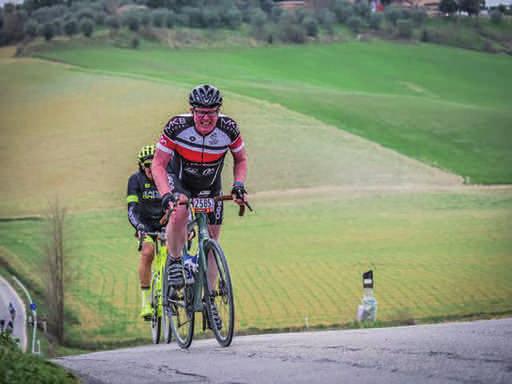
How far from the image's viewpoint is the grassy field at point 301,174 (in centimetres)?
2534

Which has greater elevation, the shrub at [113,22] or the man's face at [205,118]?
the shrub at [113,22]

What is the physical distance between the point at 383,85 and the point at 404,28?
27.2 ft

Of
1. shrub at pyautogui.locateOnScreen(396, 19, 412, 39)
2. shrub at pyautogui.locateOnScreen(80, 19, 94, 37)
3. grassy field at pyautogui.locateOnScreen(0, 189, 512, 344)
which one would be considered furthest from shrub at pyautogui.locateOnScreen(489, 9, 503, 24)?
shrub at pyautogui.locateOnScreen(80, 19, 94, 37)

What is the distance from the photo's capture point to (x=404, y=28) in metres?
75.1

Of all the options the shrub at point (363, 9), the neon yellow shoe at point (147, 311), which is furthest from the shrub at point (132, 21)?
the neon yellow shoe at point (147, 311)

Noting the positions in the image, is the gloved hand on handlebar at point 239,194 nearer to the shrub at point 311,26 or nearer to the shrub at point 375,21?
the shrub at point 375,21

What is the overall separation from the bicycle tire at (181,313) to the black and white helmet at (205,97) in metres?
1.64

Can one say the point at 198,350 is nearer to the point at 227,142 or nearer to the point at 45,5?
the point at 227,142

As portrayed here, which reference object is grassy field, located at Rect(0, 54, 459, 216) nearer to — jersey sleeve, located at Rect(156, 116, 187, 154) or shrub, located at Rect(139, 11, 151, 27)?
shrub, located at Rect(139, 11, 151, 27)

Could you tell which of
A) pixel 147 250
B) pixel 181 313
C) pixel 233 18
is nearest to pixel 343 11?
pixel 233 18

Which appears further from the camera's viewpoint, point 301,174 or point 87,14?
point 87,14

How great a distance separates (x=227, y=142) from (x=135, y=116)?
182 feet

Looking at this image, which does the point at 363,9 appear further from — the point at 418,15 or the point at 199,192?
the point at 199,192

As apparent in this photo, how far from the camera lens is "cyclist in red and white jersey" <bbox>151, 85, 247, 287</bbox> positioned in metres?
8.45
